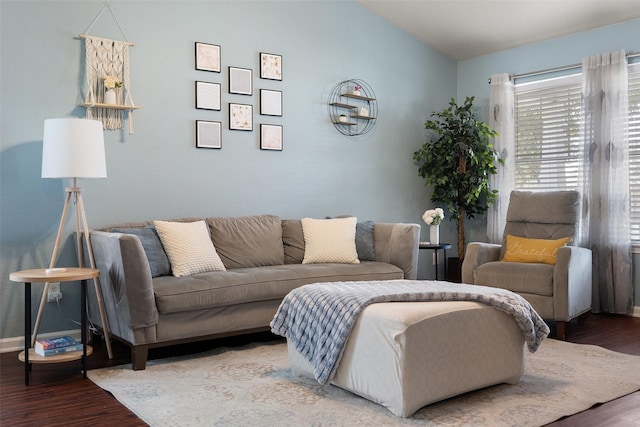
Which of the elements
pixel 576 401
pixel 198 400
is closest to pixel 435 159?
pixel 576 401

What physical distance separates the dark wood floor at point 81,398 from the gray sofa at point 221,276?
31cm

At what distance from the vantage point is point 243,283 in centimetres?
396

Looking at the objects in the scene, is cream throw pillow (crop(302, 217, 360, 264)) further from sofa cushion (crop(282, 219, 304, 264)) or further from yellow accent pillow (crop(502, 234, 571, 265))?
yellow accent pillow (crop(502, 234, 571, 265))

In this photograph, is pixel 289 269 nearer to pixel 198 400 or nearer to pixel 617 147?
pixel 198 400

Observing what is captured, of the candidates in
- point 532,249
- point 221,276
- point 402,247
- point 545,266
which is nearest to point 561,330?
point 545,266

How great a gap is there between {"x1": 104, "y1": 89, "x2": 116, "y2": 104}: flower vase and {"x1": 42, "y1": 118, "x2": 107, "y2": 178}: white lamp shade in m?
0.60

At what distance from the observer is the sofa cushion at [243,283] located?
12.1 ft

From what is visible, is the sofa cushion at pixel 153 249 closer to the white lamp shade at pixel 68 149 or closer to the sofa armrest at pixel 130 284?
the sofa armrest at pixel 130 284

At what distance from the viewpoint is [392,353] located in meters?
2.76

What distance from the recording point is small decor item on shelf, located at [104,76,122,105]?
14.1 feet

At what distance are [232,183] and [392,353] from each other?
263 centimetres

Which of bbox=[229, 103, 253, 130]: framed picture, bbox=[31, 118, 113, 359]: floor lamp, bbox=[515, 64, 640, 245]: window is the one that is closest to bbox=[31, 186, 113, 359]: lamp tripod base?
bbox=[31, 118, 113, 359]: floor lamp

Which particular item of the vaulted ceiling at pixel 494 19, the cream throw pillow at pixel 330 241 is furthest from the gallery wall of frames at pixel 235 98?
the vaulted ceiling at pixel 494 19

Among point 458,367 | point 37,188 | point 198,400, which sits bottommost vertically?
point 198,400
